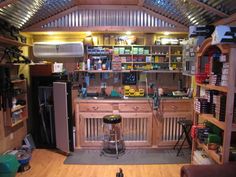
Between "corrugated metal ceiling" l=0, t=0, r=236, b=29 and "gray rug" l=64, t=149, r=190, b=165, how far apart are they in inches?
95.3

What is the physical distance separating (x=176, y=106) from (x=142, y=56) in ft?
4.06

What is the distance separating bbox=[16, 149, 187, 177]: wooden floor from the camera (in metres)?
2.95

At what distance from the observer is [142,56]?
4.10 metres

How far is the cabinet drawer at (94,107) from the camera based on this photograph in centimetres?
369

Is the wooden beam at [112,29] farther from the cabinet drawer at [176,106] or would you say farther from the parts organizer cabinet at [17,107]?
the cabinet drawer at [176,106]

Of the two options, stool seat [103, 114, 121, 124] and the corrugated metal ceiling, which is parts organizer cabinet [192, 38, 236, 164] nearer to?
the corrugated metal ceiling

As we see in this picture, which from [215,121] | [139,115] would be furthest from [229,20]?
[139,115]

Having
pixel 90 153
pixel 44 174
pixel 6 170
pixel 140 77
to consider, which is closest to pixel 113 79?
pixel 140 77

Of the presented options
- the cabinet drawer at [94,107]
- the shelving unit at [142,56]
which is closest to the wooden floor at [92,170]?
the cabinet drawer at [94,107]

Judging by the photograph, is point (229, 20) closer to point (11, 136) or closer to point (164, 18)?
point (164, 18)

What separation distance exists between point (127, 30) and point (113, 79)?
42.6 inches

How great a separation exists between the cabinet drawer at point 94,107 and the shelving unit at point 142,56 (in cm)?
88

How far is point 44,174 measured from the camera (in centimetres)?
295

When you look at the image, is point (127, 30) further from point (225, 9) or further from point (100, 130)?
point (100, 130)
